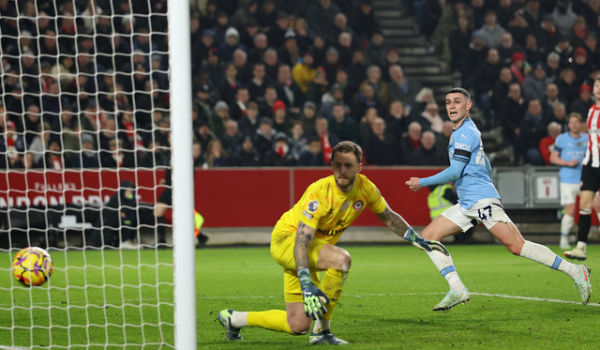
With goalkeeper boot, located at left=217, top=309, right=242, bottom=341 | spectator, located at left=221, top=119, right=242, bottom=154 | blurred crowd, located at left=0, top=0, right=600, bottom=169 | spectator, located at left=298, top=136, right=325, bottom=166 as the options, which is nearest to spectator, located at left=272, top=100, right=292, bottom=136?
blurred crowd, located at left=0, top=0, right=600, bottom=169

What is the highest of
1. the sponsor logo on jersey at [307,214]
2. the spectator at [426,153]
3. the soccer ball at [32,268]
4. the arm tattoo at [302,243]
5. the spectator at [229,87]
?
the spectator at [229,87]

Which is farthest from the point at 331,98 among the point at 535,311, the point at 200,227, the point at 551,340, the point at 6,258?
the point at 551,340

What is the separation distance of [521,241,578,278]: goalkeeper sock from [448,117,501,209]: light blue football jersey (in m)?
0.48

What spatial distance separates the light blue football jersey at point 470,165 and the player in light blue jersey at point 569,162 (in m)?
6.71

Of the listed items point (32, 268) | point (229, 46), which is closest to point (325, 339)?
point (32, 268)

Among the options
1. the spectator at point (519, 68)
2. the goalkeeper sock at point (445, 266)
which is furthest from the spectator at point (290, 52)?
the goalkeeper sock at point (445, 266)

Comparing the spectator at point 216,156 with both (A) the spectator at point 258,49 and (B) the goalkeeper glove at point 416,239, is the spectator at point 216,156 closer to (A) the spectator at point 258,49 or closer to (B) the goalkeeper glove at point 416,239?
(A) the spectator at point 258,49

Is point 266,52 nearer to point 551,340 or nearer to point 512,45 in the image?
point 512,45

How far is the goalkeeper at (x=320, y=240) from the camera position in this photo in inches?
222

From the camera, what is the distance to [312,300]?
5195 millimetres

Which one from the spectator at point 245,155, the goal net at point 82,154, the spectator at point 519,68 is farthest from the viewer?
the spectator at point 519,68

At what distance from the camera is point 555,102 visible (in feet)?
59.5

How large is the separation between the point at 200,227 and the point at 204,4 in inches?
237

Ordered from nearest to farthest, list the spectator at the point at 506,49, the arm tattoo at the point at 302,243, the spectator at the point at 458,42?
1. the arm tattoo at the point at 302,243
2. the spectator at the point at 506,49
3. the spectator at the point at 458,42
